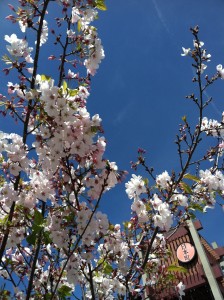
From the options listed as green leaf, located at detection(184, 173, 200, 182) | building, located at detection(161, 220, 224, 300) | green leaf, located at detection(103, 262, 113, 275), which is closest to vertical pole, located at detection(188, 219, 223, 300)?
building, located at detection(161, 220, 224, 300)

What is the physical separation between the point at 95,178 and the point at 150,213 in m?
1.60

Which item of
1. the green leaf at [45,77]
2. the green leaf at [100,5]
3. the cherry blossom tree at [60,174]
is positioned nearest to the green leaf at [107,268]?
the cherry blossom tree at [60,174]

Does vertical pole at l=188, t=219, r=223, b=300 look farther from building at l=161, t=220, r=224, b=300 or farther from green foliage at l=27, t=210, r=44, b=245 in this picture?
green foliage at l=27, t=210, r=44, b=245

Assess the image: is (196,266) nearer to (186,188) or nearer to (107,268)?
(186,188)

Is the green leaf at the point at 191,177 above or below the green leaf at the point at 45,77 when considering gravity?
below

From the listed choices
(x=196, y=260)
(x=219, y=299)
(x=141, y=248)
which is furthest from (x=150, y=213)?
(x=196, y=260)

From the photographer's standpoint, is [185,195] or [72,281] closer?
[72,281]

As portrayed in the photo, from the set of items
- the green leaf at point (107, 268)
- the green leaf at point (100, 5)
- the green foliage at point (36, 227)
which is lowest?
the green leaf at point (107, 268)

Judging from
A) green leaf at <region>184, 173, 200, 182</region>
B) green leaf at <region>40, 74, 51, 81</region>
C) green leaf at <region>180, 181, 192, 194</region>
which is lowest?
green leaf at <region>180, 181, 192, 194</region>

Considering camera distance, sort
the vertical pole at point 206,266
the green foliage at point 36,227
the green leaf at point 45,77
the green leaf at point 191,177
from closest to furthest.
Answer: the green foliage at point 36,227 → the green leaf at point 45,77 → the green leaf at point 191,177 → the vertical pole at point 206,266

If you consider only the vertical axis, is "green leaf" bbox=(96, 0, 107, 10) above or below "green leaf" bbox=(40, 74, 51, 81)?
above

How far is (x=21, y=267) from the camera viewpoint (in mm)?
3729

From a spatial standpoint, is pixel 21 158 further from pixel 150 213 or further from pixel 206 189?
pixel 206 189

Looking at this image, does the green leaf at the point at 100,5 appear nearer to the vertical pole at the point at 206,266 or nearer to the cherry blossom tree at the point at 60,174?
the cherry blossom tree at the point at 60,174
